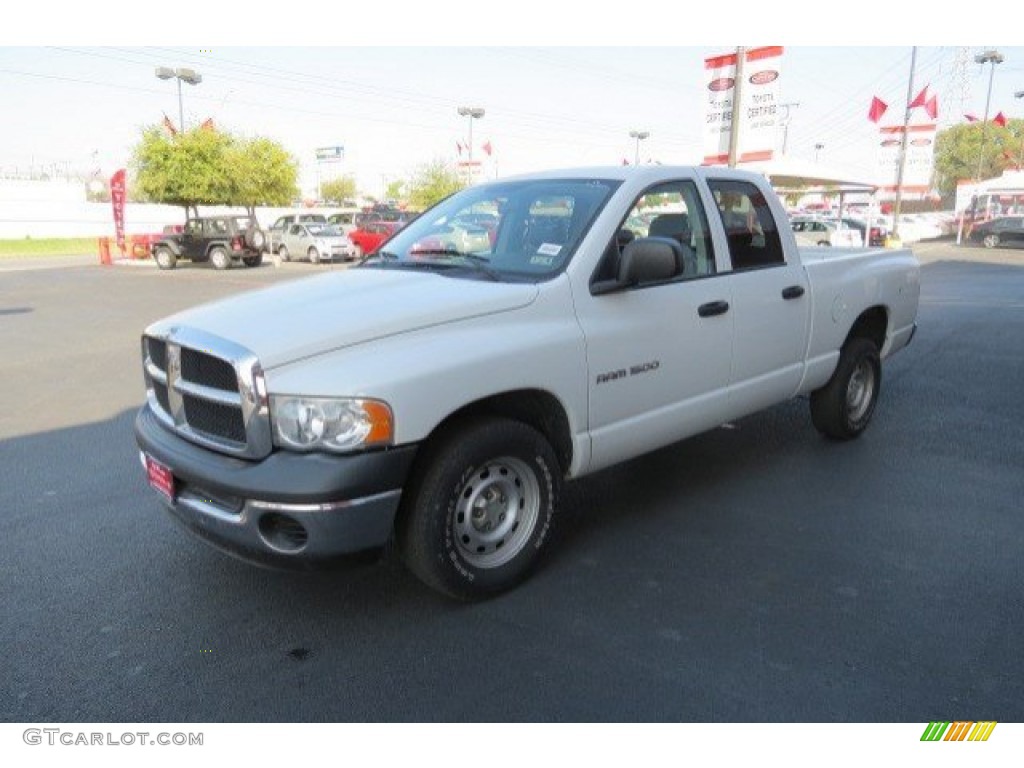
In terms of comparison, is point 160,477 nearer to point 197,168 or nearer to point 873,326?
point 873,326

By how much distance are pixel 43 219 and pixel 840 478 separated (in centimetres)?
5779

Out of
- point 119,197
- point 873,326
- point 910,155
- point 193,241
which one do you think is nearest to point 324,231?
point 193,241

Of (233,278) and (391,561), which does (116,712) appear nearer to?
(391,561)

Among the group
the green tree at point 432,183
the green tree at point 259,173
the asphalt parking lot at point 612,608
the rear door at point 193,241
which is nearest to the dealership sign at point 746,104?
the asphalt parking lot at point 612,608

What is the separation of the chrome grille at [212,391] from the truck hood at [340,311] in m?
0.06

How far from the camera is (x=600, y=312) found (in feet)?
11.7

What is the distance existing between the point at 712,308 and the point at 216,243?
23581mm

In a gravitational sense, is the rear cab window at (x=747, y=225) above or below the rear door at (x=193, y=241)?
above

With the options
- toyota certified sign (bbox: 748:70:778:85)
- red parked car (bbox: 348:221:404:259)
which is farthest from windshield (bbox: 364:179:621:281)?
red parked car (bbox: 348:221:404:259)

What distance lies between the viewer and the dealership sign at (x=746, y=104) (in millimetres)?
14969

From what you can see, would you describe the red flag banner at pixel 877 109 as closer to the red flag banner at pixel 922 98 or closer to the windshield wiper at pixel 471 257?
the red flag banner at pixel 922 98

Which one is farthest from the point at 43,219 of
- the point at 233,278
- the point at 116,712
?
the point at 116,712
